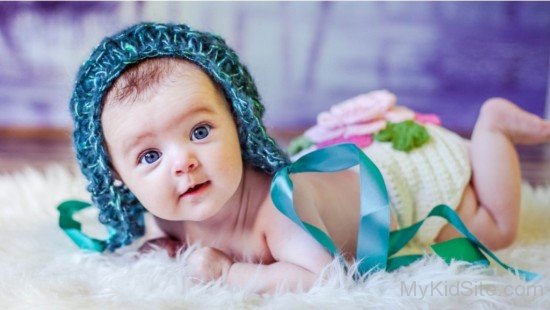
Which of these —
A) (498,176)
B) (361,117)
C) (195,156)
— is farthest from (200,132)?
(498,176)

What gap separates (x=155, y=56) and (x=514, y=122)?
74 centimetres

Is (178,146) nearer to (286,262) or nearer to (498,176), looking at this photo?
(286,262)

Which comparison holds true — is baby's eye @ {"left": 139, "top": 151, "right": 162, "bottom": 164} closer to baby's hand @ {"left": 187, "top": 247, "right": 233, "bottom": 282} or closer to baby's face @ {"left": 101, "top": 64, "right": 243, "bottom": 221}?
baby's face @ {"left": 101, "top": 64, "right": 243, "bottom": 221}

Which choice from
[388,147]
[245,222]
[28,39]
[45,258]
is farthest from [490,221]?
[28,39]

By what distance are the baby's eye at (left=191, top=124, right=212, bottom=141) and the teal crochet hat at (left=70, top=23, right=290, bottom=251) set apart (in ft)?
0.22

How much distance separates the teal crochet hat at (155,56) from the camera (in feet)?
3.22

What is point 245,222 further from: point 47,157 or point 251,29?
point 251,29

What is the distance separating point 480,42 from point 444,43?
15 cm

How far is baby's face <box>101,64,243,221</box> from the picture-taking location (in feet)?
3.11

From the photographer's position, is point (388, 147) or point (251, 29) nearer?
point (388, 147)

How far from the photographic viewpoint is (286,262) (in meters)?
1.01

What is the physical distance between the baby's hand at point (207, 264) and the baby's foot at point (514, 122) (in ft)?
2.05

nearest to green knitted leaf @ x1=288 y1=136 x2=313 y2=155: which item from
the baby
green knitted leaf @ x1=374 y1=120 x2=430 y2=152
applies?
green knitted leaf @ x1=374 y1=120 x2=430 y2=152

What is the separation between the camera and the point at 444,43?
2.72m
